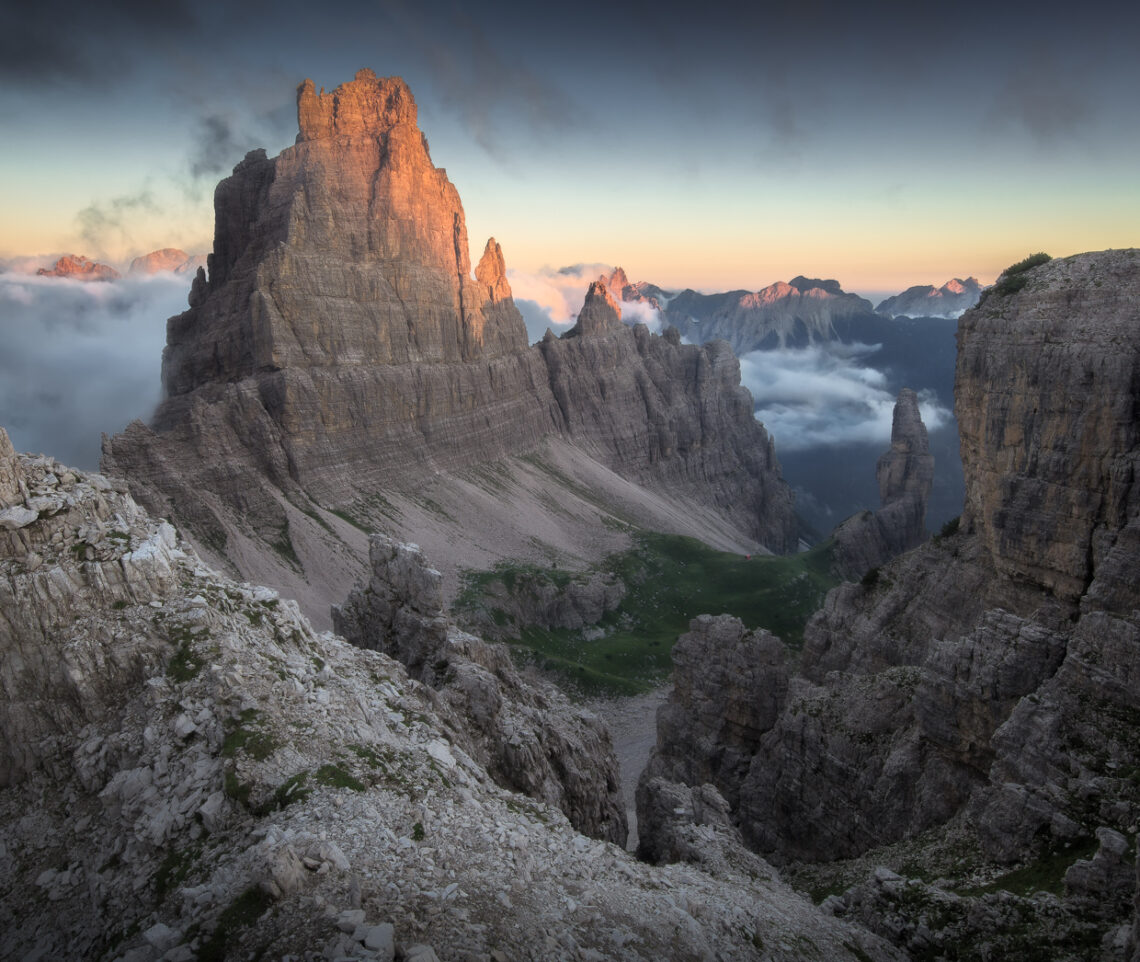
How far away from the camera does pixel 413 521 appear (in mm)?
92062

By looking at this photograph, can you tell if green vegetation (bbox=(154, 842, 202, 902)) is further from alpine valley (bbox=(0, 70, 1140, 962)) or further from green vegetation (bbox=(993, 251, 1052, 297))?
green vegetation (bbox=(993, 251, 1052, 297))

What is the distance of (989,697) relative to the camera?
2939cm

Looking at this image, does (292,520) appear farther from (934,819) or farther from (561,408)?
(561,408)

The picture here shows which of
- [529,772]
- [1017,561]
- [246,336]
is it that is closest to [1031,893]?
[529,772]

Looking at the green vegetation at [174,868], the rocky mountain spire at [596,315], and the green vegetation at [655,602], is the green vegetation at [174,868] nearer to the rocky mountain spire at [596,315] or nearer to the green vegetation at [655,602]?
the green vegetation at [655,602]

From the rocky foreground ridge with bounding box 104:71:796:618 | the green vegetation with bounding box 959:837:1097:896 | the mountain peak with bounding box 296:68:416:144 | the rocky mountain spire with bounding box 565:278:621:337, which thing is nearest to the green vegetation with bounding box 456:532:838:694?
the rocky foreground ridge with bounding box 104:71:796:618

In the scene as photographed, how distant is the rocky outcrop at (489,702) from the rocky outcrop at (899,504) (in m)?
77.1

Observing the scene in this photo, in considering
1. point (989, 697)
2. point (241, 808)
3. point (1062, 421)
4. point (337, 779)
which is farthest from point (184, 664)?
point (1062, 421)

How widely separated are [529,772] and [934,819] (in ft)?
51.7

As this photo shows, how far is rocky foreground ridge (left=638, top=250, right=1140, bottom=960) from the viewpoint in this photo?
22.4 metres

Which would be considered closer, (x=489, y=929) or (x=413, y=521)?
(x=489, y=929)

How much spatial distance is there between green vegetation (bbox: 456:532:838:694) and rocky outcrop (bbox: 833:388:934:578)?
4498mm

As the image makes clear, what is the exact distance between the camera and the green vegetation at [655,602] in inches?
2931

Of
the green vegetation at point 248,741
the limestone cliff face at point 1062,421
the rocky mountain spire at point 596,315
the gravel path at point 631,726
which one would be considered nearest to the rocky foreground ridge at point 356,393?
the rocky mountain spire at point 596,315
